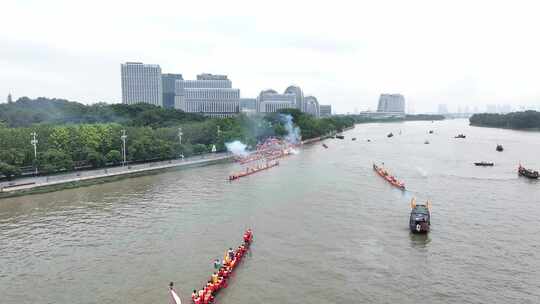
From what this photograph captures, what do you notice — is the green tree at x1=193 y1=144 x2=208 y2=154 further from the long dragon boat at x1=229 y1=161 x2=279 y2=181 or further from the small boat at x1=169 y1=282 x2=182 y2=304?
the small boat at x1=169 y1=282 x2=182 y2=304

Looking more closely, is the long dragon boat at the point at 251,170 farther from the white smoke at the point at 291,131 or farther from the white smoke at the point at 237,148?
the white smoke at the point at 291,131

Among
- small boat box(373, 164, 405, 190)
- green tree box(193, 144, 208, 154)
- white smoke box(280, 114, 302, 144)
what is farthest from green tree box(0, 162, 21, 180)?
white smoke box(280, 114, 302, 144)

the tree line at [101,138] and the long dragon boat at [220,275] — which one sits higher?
the tree line at [101,138]

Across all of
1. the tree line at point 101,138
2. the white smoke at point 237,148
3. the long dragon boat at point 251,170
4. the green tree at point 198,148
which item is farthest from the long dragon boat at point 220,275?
the white smoke at point 237,148

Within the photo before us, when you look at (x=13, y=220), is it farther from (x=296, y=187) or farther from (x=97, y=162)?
(x=296, y=187)

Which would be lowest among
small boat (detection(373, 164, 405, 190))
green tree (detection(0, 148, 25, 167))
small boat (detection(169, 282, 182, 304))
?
small boat (detection(169, 282, 182, 304))

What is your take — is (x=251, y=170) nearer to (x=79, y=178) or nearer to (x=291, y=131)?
(x=79, y=178)
